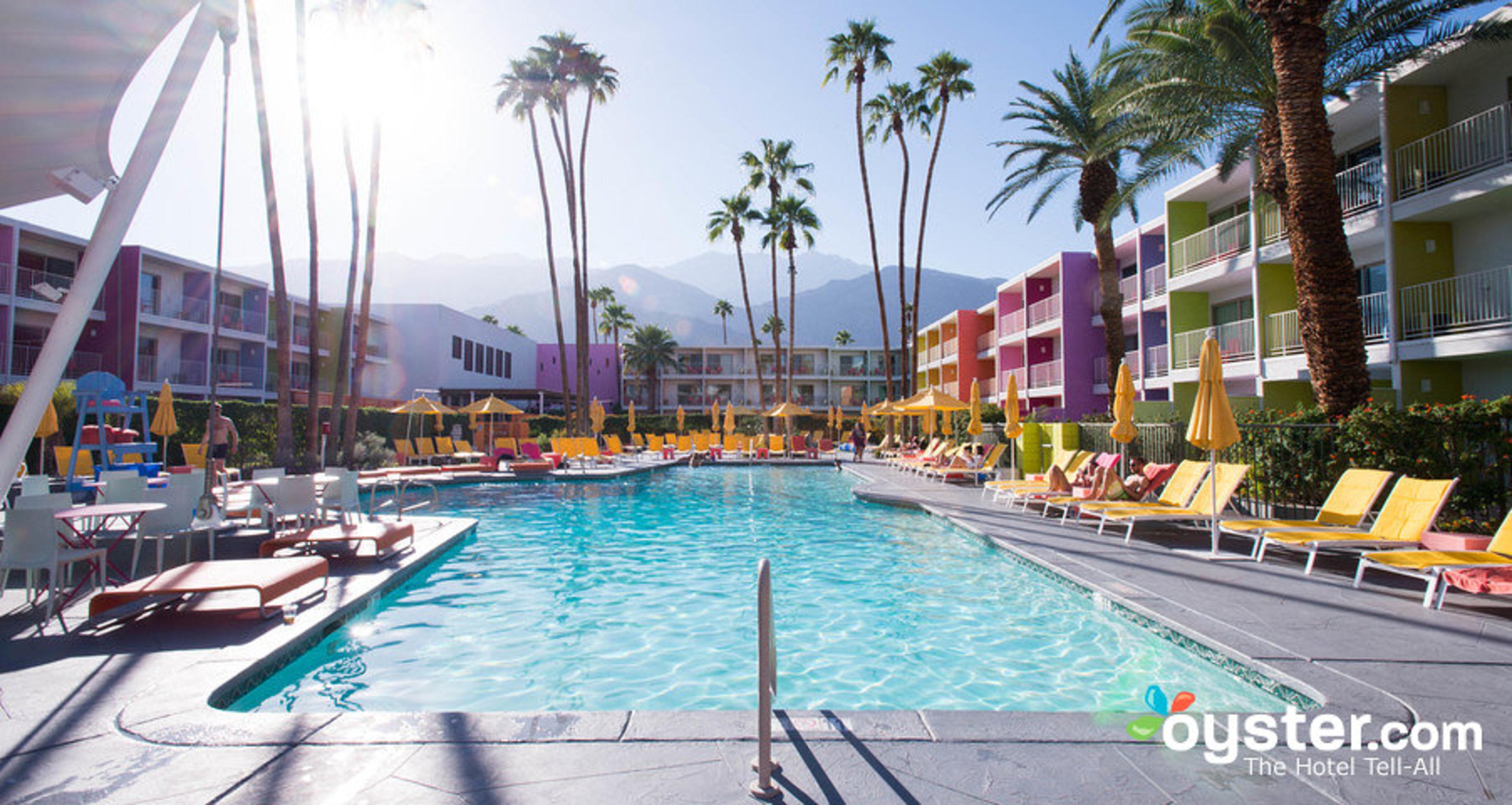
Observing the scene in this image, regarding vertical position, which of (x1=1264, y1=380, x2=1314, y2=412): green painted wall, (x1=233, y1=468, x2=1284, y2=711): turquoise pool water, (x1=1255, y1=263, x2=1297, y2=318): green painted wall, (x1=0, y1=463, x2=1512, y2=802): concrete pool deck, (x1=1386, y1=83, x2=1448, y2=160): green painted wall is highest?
(x1=1386, y1=83, x2=1448, y2=160): green painted wall

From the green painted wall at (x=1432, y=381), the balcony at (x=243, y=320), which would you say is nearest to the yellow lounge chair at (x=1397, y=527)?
the green painted wall at (x=1432, y=381)

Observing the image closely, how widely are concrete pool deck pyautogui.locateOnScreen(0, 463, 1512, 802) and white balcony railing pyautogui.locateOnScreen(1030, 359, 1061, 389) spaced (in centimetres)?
2529

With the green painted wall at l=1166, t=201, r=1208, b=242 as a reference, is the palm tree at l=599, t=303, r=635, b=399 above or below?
above

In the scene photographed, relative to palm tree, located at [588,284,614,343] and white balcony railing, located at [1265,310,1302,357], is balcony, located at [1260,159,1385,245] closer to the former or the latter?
white balcony railing, located at [1265,310,1302,357]

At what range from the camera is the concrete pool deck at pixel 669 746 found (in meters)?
2.82

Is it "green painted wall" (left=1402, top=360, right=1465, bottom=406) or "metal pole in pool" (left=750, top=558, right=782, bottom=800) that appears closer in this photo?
"metal pole in pool" (left=750, top=558, right=782, bottom=800)

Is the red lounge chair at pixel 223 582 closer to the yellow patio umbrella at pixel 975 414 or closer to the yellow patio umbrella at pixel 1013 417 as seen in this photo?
the yellow patio umbrella at pixel 1013 417

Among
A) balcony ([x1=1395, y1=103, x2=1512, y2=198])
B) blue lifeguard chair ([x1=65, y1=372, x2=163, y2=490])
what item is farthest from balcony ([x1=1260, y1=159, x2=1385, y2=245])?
blue lifeguard chair ([x1=65, y1=372, x2=163, y2=490])

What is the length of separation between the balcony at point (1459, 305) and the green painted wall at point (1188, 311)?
24.4 feet

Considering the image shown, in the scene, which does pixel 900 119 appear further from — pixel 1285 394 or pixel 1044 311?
pixel 1285 394

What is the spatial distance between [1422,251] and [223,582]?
1871cm

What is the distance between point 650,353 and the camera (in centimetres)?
5666

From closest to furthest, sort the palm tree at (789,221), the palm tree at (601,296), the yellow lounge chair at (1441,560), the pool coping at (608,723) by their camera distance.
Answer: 1. the pool coping at (608,723)
2. the yellow lounge chair at (1441,560)
3. the palm tree at (789,221)
4. the palm tree at (601,296)

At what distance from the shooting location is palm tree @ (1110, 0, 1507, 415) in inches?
407
